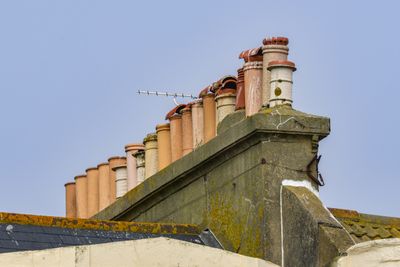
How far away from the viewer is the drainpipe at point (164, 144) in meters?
21.6

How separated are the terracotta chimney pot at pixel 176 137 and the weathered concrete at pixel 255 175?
3.05 feet

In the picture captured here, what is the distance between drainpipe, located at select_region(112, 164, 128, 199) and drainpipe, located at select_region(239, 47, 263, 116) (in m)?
3.18

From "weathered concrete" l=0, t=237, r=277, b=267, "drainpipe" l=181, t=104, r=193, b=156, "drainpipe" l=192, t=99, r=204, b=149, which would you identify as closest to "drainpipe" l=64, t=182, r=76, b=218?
"drainpipe" l=181, t=104, r=193, b=156

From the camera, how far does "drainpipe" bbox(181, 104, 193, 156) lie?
69.4 ft

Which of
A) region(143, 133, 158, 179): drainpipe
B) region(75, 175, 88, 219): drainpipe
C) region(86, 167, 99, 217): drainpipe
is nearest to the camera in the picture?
region(143, 133, 158, 179): drainpipe

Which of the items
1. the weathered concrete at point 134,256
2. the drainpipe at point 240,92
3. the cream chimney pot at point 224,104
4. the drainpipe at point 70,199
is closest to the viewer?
the weathered concrete at point 134,256

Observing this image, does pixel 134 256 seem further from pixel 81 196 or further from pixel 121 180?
pixel 81 196

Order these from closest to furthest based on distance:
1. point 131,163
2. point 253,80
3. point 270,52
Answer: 1. point 270,52
2. point 253,80
3. point 131,163

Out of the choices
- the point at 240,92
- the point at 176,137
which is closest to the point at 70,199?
the point at 176,137

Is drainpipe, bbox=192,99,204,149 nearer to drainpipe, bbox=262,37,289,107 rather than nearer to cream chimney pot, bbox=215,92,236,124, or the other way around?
cream chimney pot, bbox=215,92,236,124

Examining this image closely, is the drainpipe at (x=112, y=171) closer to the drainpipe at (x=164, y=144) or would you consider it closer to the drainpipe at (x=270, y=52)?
the drainpipe at (x=164, y=144)

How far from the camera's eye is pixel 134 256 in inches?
684

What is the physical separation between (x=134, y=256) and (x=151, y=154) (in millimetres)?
4668

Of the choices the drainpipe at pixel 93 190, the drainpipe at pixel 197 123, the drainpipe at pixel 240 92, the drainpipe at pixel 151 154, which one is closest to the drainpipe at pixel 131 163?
the drainpipe at pixel 151 154
